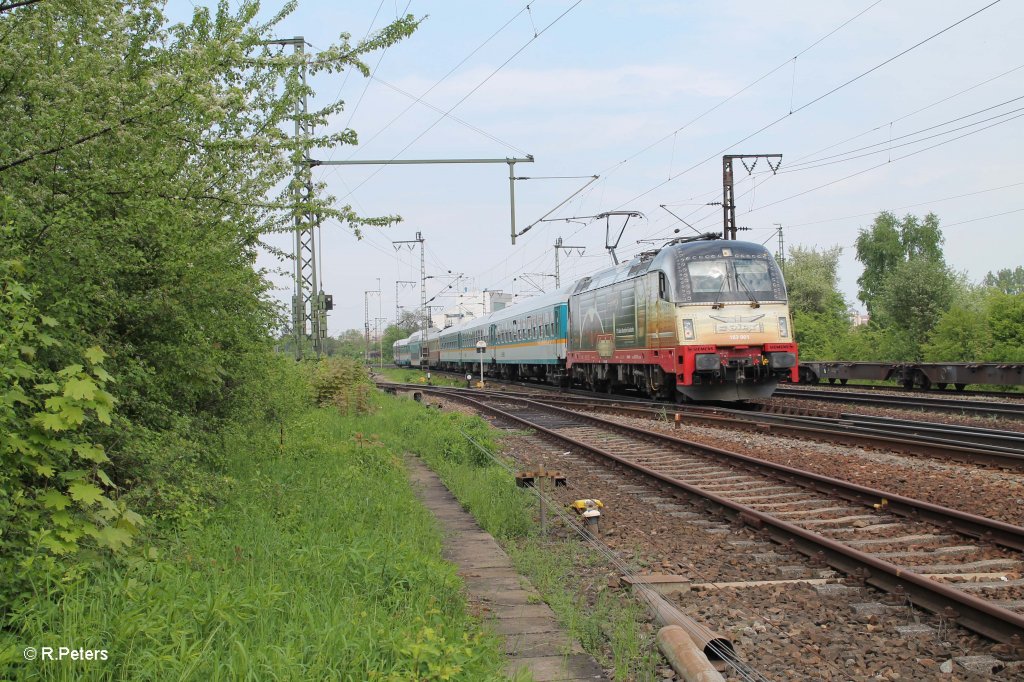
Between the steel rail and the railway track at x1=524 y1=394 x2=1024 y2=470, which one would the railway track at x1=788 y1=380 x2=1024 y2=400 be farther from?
the railway track at x1=524 y1=394 x2=1024 y2=470

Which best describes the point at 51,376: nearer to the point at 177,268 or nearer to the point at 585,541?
the point at 177,268

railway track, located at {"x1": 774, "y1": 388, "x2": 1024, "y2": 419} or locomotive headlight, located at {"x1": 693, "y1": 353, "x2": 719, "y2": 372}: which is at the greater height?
locomotive headlight, located at {"x1": 693, "y1": 353, "x2": 719, "y2": 372}

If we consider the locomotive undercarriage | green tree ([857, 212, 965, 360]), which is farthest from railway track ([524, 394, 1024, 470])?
green tree ([857, 212, 965, 360])

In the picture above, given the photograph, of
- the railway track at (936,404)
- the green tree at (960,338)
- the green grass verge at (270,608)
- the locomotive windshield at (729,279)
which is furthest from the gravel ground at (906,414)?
the green grass verge at (270,608)

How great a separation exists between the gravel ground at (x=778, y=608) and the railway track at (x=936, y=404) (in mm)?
7338

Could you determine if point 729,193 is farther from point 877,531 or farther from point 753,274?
point 877,531

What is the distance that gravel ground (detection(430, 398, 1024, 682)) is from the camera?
14.1 feet

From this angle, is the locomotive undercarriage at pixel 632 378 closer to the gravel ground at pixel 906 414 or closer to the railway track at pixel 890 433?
the railway track at pixel 890 433

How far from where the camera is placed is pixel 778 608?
5195 mm

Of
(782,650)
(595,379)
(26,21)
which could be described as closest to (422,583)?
(782,650)

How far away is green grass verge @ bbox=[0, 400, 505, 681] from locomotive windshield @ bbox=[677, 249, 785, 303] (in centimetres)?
1155

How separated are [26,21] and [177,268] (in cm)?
188

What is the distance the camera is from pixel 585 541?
691 cm

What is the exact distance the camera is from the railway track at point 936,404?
581 inches
